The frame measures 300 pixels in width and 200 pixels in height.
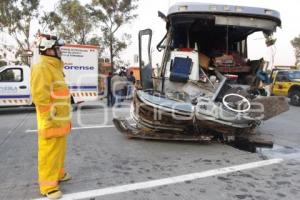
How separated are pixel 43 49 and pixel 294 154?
15.3 ft

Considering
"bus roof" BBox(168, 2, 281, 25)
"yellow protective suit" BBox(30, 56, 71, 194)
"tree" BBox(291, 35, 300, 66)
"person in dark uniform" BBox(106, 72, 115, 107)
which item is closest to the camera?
"yellow protective suit" BBox(30, 56, 71, 194)

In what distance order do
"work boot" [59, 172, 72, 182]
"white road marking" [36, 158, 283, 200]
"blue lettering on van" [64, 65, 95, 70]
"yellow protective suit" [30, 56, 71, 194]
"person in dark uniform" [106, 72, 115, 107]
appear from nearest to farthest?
"yellow protective suit" [30, 56, 71, 194] < "white road marking" [36, 158, 283, 200] < "work boot" [59, 172, 72, 182] < "blue lettering on van" [64, 65, 95, 70] < "person in dark uniform" [106, 72, 115, 107]

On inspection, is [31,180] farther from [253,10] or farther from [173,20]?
[253,10]

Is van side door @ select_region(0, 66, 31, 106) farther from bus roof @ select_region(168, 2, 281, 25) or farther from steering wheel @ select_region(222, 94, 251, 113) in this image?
steering wheel @ select_region(222, 94, 251, 113)

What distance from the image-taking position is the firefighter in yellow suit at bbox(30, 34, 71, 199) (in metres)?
4.40

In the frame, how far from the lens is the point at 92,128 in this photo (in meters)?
9.66

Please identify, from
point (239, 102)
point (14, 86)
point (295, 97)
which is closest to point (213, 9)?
point (239, 102)

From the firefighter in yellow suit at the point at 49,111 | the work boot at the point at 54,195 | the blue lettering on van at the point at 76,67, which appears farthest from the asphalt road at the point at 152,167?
the blue lettering on van at the point at 76,67

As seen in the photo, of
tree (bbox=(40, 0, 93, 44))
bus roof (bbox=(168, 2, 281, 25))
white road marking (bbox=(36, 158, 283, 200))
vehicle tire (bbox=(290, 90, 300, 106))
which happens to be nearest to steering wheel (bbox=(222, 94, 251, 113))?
white road marking (bbox=(36, 158, 283, 200))

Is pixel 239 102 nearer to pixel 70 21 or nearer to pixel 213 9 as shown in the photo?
pixel 213 9

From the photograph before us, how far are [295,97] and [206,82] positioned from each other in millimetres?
12009

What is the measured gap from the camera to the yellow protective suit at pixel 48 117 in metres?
4.39

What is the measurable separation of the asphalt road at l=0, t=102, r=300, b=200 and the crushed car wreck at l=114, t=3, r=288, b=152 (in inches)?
16.6

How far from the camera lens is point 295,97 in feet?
60.1
